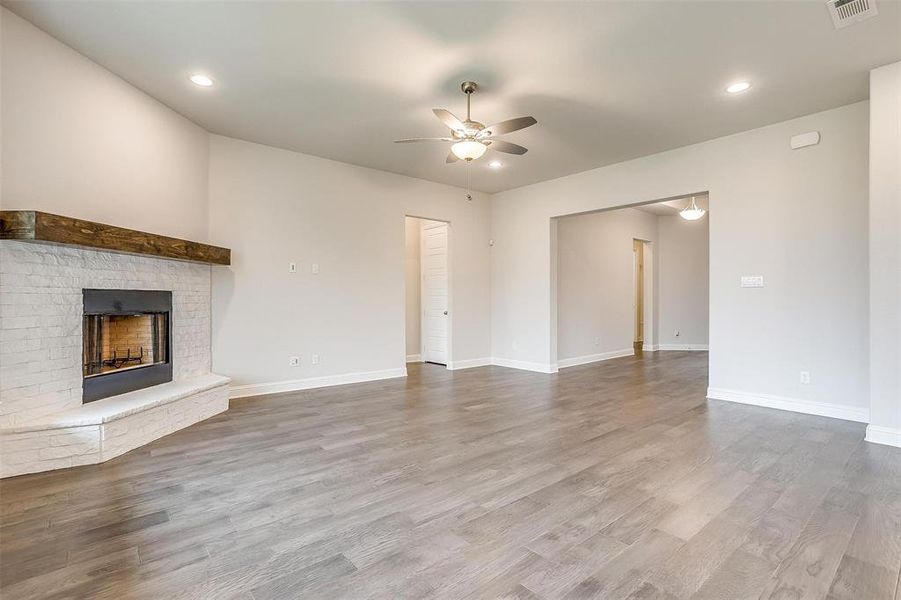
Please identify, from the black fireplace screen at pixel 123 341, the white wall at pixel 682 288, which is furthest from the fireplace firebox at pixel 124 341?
the white wall at pixel 682 288

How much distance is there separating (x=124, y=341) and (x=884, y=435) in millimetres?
6289

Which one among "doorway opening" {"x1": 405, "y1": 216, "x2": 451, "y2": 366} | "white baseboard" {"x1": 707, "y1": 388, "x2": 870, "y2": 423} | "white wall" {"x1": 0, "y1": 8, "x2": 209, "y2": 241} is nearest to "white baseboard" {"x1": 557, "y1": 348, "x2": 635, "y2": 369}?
"doorway opening" {"x1": 405, "y1": 216, "x2": 451, "y2": 366}

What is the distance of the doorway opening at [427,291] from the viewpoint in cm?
716

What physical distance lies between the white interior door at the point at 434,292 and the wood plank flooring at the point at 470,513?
133 inches

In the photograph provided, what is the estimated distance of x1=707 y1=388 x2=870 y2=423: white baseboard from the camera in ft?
13.1

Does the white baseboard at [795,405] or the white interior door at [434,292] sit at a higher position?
the white interior door at [434,292]

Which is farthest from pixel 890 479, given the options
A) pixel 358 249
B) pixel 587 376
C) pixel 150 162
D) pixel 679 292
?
pixel 679 292

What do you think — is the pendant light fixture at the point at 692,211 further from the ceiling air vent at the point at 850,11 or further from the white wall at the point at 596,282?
the ceiling air vent at the point at 850,11

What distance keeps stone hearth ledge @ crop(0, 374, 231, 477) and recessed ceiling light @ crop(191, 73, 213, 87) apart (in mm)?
2675

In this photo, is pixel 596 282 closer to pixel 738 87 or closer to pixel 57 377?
pixel 738 87

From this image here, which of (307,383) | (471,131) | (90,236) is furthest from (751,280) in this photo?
(90,236)

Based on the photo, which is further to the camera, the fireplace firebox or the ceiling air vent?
the fireplace firebox

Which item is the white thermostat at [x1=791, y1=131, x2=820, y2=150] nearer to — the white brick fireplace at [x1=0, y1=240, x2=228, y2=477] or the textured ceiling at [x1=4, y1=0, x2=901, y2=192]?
the textured ceiling at [x1=4, y1=0, x2=901, y2=192]

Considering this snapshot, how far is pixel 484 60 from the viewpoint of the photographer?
321cm
